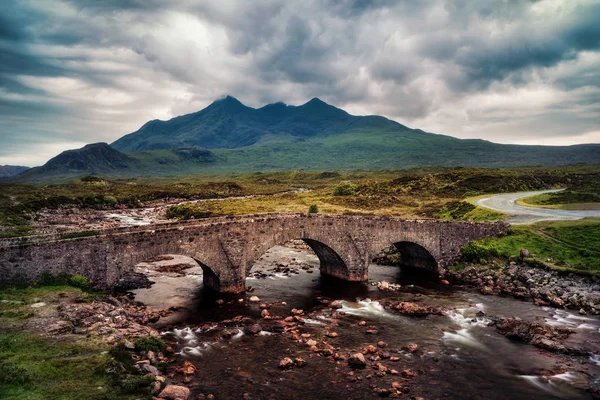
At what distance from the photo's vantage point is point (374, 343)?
74.7ft

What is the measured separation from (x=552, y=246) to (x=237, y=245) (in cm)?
3071

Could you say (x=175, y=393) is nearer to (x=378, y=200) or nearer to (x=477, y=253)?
(x=477, y=253)

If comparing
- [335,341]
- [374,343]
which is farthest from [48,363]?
[374,343]

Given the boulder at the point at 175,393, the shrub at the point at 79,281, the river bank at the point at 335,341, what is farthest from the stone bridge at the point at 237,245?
the boulder at the point at 175,393

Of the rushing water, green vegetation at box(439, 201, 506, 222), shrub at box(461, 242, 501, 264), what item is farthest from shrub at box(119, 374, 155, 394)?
green vegetation at box(439, 201, 506, 222)

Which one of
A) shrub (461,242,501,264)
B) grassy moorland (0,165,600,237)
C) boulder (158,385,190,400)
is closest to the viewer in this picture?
boulder (158,385,190,400)

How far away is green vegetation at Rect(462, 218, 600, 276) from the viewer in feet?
112

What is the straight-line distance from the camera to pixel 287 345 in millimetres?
22469

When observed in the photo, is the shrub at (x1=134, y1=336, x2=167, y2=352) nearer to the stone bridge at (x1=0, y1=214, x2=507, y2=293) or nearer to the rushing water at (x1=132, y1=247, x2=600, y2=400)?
the rushing water at (x1=132, y1=247, x2=600, y2=400)

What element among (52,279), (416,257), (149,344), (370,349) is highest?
(52,279)

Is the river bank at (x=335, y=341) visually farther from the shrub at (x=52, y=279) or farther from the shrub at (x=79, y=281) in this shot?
the shrub at (x=52, y=279)

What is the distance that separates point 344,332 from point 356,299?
22.0 feet

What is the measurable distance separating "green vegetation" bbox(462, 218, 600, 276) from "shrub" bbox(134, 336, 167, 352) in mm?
31138

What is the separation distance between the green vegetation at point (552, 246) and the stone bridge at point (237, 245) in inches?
62.4
